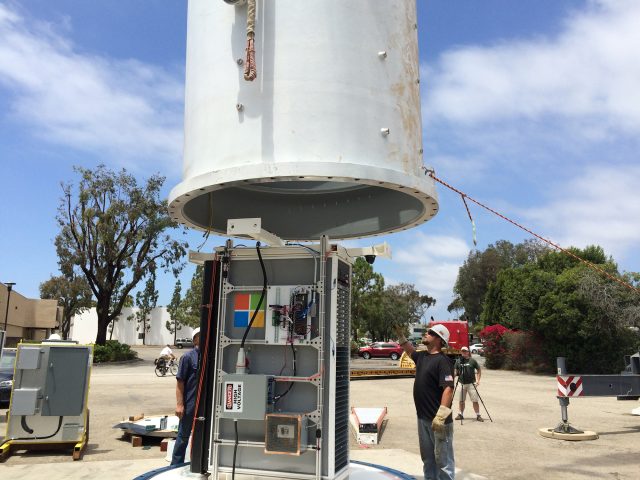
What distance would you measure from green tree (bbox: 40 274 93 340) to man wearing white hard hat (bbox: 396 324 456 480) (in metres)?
53.6

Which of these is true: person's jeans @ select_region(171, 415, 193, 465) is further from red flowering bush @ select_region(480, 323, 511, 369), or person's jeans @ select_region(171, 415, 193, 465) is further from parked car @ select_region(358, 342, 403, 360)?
parked car @ select_region(358, 342, 403, 360)

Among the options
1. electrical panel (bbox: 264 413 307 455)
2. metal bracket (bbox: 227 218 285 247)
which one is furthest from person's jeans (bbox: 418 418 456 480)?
metal bracket (bbox: 227 218 285 247)

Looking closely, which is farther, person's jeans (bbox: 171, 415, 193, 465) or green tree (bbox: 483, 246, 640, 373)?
green tree (bbox: 483, 246, 640, 373)

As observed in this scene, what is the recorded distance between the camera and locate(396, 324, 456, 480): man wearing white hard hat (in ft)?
18.4

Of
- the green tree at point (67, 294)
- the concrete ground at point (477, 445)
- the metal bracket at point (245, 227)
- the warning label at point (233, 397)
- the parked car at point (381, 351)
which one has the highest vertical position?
the green tree at point (67, 294)

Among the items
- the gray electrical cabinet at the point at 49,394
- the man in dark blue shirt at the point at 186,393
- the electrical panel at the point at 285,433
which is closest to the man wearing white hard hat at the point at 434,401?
the electrical panel at the point at 285,433

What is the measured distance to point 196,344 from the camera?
21.6ft

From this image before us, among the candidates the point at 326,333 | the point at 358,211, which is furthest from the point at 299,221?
the point at 326,333

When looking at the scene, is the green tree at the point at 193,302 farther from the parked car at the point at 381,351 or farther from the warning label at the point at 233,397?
the warning label at the point at 233,397

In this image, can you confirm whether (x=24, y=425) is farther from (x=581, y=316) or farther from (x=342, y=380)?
(x=581, y=316)

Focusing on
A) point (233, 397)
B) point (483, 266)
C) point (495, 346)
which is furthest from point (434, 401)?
point (483, 266)

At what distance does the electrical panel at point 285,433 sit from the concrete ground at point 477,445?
8.07 feet

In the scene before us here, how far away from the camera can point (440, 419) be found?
5172mm

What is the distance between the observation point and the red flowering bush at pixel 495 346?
109ft
